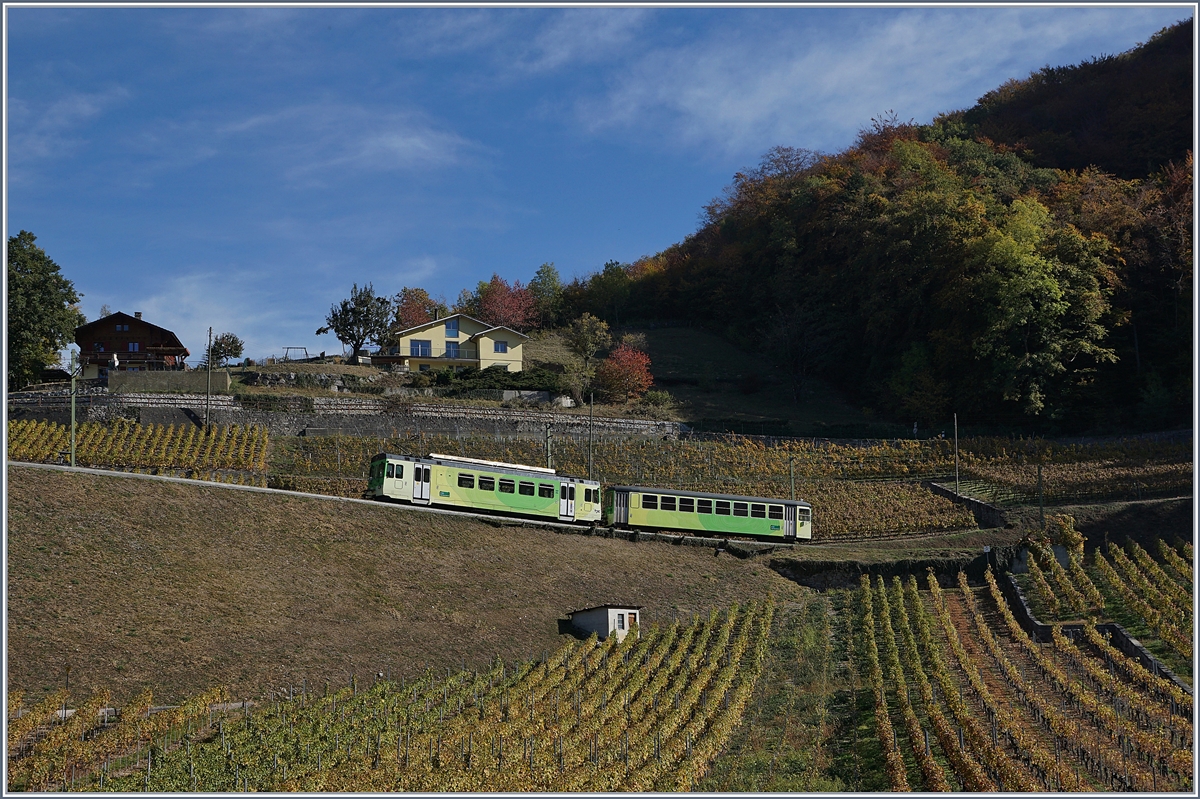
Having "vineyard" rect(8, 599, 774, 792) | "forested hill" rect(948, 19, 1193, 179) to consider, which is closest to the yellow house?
"forested hill" rect(948, 19, 1193, 179)

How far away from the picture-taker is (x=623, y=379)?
62844 mm

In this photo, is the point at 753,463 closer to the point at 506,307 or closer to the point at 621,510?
the point at 621,510

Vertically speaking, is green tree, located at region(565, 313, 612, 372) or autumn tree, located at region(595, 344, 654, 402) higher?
green tree, located at region(565, 313, 612, 372)

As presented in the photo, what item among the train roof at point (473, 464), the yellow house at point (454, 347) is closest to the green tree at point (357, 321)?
the yellow house at point (454, 347)

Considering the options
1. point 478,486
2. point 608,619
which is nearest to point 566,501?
point 478,486

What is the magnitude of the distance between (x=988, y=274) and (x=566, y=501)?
32197 millimetres

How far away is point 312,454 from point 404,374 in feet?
54.7

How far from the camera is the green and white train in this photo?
3441 cm

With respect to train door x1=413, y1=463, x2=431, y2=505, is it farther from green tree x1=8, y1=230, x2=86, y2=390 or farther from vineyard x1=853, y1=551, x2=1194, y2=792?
green tree x1=8, y1=230, x2=86, y2=390

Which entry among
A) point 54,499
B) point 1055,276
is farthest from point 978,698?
point 1055,276

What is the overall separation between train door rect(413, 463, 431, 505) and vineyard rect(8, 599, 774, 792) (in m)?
10.9

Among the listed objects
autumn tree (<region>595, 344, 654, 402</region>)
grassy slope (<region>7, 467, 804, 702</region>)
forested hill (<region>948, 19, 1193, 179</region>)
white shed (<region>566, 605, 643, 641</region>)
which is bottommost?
white shed (<region>566, 605, 643, 641</region>)

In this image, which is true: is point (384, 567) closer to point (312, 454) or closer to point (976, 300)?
point (312, 454)

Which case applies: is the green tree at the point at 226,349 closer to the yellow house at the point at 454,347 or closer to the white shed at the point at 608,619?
the yellow house at the point at 454,347
